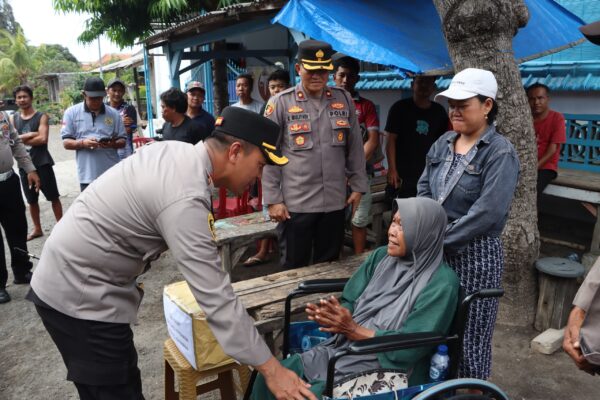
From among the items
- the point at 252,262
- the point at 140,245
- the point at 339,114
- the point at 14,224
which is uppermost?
the point at 339,114

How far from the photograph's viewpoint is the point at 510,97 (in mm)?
3621

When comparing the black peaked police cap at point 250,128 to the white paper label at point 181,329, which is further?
the white paper label at point 181,329

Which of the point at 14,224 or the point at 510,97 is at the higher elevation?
the point at 510,97

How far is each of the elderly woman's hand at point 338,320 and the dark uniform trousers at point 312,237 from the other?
1203 mm

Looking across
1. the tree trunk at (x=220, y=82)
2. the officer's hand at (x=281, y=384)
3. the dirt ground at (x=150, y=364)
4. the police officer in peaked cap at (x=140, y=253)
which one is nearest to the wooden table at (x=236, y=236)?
the dirt ground at (x=150, y=364)

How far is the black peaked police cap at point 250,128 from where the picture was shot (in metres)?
1.81

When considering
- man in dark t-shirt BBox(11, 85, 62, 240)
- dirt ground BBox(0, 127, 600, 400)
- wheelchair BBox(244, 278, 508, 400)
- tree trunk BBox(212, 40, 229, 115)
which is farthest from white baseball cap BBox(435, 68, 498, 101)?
tree trunk BBox(212, 40, 229, 115)

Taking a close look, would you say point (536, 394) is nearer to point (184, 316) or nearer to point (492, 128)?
point (492, 128)

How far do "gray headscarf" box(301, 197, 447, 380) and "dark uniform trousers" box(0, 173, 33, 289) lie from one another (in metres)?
3.43

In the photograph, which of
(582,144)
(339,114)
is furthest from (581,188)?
(339,114)

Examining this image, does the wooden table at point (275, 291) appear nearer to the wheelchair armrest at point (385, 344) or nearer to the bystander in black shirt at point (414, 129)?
the wheelchair armrest at point (385, 344)

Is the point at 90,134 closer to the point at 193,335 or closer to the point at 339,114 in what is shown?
the point at 339,114

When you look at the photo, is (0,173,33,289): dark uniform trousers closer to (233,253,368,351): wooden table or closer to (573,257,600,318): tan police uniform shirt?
(233,253,368,351): wooden table

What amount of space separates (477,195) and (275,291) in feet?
4.00
